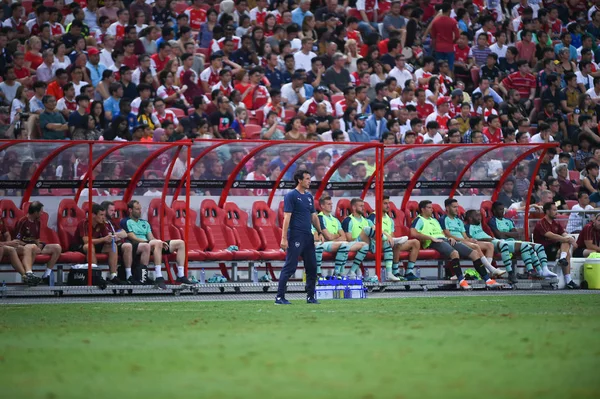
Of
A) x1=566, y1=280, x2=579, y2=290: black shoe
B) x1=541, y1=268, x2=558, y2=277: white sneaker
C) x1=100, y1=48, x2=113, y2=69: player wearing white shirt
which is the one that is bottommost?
x1=566, y1=280, x2=579, y2=290: black shoe

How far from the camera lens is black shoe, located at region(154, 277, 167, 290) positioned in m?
20.6

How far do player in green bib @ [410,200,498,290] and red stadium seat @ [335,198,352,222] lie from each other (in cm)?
151

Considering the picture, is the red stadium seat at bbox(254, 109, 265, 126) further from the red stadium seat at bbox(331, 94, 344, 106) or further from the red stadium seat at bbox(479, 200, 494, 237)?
the red stadium seat at bbox(479, 200, 494, 237)

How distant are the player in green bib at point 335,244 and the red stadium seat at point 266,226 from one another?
2.96ft

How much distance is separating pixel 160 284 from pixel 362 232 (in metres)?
4.57

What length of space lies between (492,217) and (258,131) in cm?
598

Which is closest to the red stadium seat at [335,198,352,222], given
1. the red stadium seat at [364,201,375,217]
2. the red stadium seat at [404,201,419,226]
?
the red stadium seat at [364,201,375,217]

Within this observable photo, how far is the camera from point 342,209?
2361 cm

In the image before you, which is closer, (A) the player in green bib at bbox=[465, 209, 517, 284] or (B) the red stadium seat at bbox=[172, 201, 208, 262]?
(B) the red stadium seat at bbox=[172, 201, 208, 262]

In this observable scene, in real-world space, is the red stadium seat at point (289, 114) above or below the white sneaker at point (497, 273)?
above

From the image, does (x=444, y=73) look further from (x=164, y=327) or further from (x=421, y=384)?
(x=421, y=384)

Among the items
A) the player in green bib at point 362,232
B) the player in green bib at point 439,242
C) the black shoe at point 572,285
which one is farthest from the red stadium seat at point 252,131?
the black shoe at point 572,285

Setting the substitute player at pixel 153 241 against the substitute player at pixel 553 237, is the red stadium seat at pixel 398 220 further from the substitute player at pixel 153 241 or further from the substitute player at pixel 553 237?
the substitute player at pixel 153 241

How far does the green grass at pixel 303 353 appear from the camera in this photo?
8.21 meters
